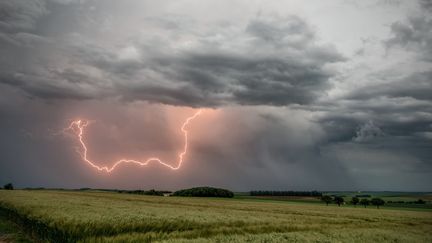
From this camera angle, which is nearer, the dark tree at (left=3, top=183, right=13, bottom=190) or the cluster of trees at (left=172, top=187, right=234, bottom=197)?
the cluster of trees at (left=172, top=187, right=234, bottom=197)

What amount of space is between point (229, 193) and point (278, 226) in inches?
4440

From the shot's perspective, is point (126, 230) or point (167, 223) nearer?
point (126, 230)

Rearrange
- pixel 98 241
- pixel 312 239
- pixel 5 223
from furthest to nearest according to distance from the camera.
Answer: pixel 5 223 → pixel 312 239 → pixel 98 241

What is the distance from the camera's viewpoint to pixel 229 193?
134 metres

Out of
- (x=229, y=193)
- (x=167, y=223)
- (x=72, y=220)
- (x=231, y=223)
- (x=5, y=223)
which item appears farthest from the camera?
(x=229, y=193)

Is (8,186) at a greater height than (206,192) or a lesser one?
lesser

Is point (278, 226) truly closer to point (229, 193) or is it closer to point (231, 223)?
point (231, 223)

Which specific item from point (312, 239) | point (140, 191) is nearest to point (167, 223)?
point (312, 239)

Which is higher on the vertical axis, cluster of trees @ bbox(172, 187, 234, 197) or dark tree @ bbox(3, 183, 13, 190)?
cluster of trees @ bbox(172, 187, 234, 197)

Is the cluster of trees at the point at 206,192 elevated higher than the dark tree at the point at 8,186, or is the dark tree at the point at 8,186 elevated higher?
the cluster of trees at the point at 206,192

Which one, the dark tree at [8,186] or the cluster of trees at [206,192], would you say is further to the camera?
the dark tree at [8,186]

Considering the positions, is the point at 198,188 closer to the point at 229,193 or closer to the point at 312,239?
the point at 229,193

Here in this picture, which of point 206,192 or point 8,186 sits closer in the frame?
point 206,192

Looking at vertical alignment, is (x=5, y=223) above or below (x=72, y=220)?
below
